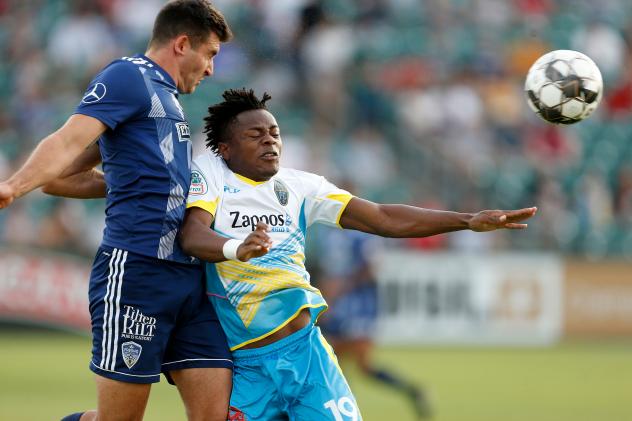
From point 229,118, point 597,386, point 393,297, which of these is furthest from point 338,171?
point 229,118

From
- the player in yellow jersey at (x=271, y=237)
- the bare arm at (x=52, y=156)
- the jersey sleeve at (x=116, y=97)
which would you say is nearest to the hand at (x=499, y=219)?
the player in yellow jersey at (x=271, y=237)

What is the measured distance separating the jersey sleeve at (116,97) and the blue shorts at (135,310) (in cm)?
66

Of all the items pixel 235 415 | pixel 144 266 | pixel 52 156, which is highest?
pixel 52 156

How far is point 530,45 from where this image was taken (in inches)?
758

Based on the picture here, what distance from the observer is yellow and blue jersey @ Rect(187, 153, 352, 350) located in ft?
18.2

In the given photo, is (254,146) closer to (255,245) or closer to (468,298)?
(255,245)

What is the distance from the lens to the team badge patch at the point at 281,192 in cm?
567

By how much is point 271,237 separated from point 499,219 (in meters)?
1.11

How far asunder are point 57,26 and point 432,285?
6950 millimetres

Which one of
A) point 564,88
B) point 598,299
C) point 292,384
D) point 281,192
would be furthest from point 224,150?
point 598,299

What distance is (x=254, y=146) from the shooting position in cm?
562

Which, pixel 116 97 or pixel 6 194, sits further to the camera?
pixel 116 97

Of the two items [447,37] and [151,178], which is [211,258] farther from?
[447,37]

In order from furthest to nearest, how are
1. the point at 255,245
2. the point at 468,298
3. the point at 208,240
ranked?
the point at 468,298
the point at 208,240
the point at 255,245
